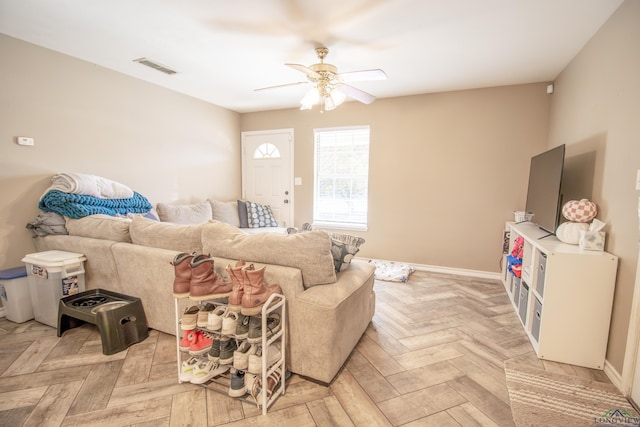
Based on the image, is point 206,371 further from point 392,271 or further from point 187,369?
point 392,271

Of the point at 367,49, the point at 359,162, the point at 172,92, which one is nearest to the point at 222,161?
the point at 172,92

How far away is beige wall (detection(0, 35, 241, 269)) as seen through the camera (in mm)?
2607

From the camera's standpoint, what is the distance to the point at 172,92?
401cm

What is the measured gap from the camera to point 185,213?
13.0 ft

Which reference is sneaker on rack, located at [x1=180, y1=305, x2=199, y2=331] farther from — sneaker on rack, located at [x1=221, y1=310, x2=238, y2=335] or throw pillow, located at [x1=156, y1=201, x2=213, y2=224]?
throw pillow, located at [x1=156, y1=201, x2=213, y2=224]

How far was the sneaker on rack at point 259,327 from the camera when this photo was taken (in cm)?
153

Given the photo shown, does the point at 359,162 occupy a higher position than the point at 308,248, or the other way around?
the point at 359,162

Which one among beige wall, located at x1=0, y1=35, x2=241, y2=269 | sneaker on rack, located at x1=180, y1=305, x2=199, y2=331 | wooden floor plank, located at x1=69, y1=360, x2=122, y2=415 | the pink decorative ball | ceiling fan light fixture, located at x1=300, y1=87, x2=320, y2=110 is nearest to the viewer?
wooden floor plank, located at x1=69, y1=360, x2=122, y2=415

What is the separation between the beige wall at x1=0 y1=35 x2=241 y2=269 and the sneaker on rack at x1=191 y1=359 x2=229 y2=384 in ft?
7.48

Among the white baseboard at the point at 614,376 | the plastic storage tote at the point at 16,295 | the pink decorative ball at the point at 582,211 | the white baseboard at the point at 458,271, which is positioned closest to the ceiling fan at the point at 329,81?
the pink decorative ball at the point at 582,211

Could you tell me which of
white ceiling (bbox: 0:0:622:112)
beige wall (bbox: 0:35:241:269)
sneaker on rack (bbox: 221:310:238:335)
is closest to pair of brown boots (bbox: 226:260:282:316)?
sneaker on rack (bbox: 221:310:238:335)

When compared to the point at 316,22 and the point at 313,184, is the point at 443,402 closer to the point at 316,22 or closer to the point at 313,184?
the point at 316,22

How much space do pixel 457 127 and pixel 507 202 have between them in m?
1.15

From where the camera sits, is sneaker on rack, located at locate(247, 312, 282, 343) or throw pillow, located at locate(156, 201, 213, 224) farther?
throw pillow, located at locate(156, 201, 213, 224)
